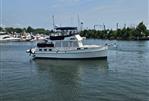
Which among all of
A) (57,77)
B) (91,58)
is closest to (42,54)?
(91,58)

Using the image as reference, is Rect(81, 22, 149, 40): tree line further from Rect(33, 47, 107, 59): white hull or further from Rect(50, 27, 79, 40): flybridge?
Rect(33, 47, 107, 59): white hull

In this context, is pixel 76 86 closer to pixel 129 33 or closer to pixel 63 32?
pixel 63 32

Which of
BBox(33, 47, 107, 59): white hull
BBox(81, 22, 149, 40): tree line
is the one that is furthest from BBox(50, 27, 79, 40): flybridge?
BBox(81, 22, 149, 40): tree line

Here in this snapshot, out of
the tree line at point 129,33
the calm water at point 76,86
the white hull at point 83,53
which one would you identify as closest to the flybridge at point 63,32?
the white hull at point 83,53

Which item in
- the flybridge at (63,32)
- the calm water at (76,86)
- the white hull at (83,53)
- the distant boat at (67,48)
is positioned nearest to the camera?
the calm water at (76,86)

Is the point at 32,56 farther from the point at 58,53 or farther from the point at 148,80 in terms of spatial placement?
the point at 148,80

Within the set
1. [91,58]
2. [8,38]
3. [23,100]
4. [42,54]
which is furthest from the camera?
[8,38]

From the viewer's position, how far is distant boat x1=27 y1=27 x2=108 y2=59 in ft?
135

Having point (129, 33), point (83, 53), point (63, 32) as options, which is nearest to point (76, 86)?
point (83, 53)

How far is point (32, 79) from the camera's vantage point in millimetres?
26312

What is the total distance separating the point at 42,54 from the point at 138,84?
23955 mm

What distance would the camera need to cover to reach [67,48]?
138ft

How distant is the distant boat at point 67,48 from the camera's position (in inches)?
1619

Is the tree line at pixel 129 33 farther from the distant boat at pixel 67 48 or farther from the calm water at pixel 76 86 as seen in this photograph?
the calm water at pixel 76 86
